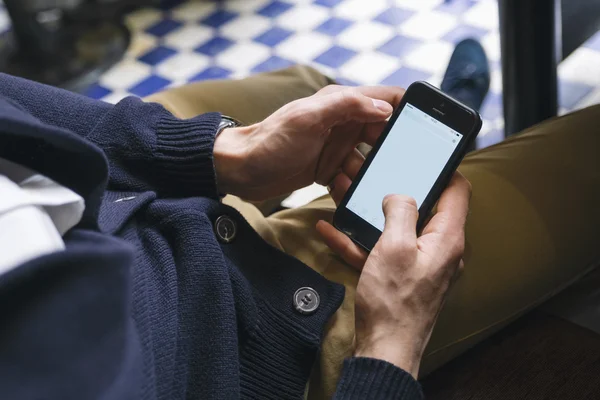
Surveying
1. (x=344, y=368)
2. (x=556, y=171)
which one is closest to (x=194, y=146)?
(x=344, y=368)

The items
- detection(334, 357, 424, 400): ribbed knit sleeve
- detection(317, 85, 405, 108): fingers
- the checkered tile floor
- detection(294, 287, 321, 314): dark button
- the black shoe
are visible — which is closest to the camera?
detection(334, 357, 424, 400): ribbed knit sleeve

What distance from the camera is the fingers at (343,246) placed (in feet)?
2.63

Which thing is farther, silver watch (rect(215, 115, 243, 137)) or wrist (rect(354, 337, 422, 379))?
silver watch (rect(215, 115, 243, 137))

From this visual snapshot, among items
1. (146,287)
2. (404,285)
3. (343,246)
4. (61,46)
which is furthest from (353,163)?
(61,46)

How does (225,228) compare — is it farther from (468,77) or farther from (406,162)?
(468,77)

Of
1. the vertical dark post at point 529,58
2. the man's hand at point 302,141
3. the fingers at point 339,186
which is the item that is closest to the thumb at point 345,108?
the man's hand at point 302,141

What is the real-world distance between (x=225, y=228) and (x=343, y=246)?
0.47ft

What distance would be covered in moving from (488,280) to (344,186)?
223 mm

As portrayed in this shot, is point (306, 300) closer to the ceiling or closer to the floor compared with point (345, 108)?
closer to the floor

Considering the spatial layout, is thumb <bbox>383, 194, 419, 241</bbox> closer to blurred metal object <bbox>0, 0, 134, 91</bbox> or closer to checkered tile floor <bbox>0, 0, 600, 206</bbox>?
checkered tile floor <bbox>0, 0, 600, 206</bbox>

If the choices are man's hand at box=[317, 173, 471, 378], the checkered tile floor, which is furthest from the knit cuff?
the checkered tile floor

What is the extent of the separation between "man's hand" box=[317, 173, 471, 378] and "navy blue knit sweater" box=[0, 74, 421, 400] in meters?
0.04

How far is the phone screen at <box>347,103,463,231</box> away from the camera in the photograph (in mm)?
823

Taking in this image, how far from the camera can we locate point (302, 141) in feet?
2.68
